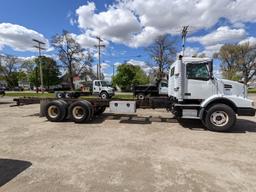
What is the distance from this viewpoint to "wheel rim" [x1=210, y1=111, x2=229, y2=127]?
7.32m

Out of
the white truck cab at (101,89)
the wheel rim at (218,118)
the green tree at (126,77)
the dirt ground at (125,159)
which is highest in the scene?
the green tree at (126,77)

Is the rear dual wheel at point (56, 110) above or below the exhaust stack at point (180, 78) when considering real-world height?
below

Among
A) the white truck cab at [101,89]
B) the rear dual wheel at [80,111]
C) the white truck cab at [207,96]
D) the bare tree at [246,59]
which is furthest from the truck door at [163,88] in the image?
the bare tree at [246,59]

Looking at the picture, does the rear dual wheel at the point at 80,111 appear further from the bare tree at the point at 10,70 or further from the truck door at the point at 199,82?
the bare tree at the point at 10,70

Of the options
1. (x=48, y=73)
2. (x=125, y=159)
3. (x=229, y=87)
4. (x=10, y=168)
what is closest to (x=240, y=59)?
(x=229, y=87)

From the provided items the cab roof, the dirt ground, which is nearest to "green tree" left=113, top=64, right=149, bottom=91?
the cab roof

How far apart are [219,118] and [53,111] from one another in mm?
7139

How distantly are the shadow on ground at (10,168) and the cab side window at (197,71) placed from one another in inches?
243

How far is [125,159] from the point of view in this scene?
457cm

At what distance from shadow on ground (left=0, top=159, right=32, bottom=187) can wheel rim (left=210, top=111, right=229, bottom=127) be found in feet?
20.5

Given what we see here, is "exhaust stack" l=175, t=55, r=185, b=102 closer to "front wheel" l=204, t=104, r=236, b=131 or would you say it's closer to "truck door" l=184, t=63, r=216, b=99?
"truck door" l=184, t=63, r=216, b=99

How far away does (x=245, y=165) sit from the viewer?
14.1 feet

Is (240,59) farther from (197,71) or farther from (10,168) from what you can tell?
(10,168)

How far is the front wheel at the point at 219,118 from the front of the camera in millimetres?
7207
